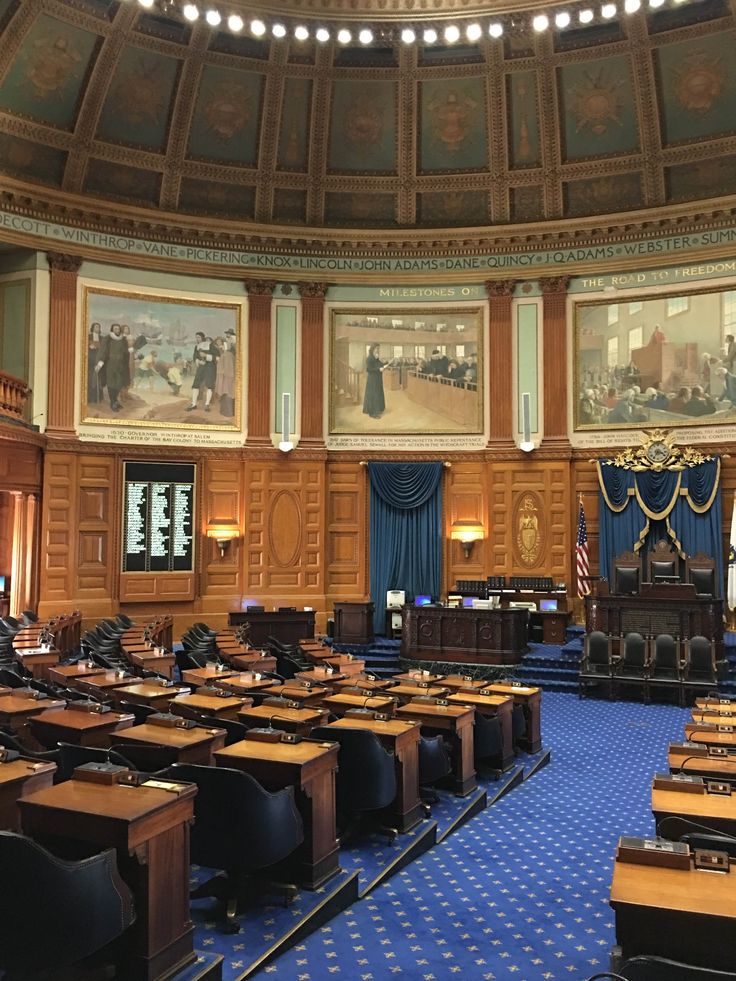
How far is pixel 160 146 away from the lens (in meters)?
18.0

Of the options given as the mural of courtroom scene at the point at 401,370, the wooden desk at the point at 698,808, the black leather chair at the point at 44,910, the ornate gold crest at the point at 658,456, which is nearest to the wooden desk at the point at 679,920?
the wooden desk at the point at 698,808

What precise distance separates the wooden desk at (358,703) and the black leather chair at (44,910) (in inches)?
154

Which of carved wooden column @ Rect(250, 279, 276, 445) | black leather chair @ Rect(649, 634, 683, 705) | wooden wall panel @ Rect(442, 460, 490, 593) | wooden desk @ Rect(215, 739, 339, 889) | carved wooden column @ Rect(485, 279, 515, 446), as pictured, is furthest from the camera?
carved wooden column @ Rect(485, 279, 515, 446)

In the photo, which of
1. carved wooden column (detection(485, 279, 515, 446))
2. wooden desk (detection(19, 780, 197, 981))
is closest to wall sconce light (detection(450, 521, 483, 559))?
carved wooden column (detection(485, 279, 515, 446))

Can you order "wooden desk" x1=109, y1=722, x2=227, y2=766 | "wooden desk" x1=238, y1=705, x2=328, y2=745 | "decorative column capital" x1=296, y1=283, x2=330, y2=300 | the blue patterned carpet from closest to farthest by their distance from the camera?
the blue patterned carpet
"wooden desk" x1=109, y1=722, x2=227, y2=766
"wooden desk" x1=238, y1=705, x2=328, y2=745
"decorative column capital" x1=296, y1=283, x2=330, y2=300

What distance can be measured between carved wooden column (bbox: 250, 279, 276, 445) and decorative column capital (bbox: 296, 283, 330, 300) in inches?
25.4

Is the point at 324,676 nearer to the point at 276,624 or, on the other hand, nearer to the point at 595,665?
the point at 595,665

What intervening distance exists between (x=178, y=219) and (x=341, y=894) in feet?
52.0

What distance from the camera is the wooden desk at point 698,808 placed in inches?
177

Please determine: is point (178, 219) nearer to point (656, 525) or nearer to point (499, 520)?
point (499, 520)

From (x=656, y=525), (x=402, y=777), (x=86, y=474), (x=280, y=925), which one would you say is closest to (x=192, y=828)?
(x=280, y=925)

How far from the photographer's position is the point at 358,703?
7785mm

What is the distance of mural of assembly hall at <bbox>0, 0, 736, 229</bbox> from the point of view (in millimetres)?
16500

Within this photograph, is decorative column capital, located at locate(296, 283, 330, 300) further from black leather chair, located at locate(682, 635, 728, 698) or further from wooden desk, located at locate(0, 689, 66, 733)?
wooden desk, located at locate(0, 689, 66, 733)
